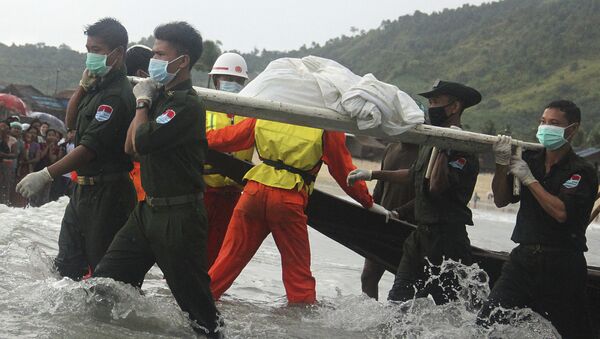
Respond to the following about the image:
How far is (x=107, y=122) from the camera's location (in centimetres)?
505

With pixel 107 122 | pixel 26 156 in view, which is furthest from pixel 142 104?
pixel 26 156

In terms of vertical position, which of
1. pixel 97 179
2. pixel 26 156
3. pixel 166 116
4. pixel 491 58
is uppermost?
pixel 491 58

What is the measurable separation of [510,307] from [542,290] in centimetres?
22

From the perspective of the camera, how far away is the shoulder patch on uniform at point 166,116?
4.40m

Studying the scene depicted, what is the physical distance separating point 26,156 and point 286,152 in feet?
35.0

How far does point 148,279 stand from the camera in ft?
24.4

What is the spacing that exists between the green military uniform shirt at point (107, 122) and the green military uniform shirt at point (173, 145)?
1.75ft

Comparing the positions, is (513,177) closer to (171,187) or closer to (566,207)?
(566,207)

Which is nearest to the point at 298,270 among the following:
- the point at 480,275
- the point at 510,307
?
the point at 480,275

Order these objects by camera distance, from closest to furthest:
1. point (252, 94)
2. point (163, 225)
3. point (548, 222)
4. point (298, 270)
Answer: point (163, 225) → point (548, 222) → point (252, 94) → point (298, 270)

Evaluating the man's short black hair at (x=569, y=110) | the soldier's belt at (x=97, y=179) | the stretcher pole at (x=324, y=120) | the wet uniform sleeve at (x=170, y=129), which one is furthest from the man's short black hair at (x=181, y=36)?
the man's short black hair at (x=569, y=110)

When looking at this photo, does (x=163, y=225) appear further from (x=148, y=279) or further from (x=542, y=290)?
(x=148, y=279)

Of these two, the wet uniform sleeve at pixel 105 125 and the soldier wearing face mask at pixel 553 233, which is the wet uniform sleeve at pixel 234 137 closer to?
the wet uniform sleeve at pixel 105 125

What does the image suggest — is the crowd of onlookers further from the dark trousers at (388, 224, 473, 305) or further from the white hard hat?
the dark trousers at (388, 224, 473, 305)
